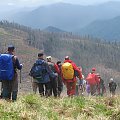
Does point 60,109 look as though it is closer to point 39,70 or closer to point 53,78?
point 39,70

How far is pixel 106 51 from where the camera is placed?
608 ft

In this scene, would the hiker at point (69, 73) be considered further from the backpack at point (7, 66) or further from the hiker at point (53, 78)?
the backpack at point (7, 66)

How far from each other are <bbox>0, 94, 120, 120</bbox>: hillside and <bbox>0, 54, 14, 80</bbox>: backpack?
1901mm

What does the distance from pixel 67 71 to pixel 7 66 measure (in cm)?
385

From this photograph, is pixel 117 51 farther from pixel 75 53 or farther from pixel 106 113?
pixel 106 113

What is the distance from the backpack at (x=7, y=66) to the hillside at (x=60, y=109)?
74.9 inches

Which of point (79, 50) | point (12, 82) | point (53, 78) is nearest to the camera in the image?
point (12, 82)

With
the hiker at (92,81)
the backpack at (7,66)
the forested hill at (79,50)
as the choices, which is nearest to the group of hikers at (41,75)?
the backpack at (7,66)

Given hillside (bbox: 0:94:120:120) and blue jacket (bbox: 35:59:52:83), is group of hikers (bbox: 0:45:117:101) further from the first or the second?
hillside (bbox: 0:94:120:120)

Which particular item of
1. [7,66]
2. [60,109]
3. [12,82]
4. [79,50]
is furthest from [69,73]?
[79,50]

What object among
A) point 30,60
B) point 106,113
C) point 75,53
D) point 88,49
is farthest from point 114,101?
point 88,49

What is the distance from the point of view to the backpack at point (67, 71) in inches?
625

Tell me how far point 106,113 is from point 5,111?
225 centimetres

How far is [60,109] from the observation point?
10.1m
